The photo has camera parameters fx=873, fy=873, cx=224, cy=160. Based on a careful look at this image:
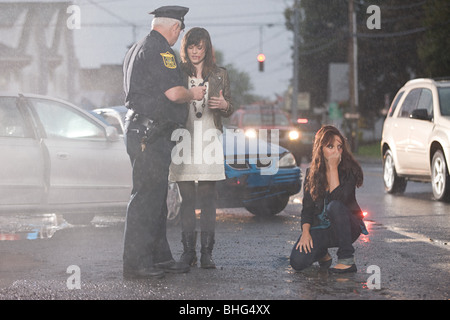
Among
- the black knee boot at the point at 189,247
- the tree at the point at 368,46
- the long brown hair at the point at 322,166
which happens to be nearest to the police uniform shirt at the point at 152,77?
the black knee boot at the point at 189,247

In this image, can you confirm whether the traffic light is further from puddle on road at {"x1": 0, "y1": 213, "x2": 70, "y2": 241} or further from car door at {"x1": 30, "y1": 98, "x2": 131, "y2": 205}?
car door at {"x1": 30, "y1": 98, "x2": 131, "y2": 205}

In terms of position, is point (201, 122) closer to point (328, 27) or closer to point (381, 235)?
point (381, 235)

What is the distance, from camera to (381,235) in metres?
8.73

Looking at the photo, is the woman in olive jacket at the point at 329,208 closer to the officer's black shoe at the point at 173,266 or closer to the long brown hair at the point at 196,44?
the officer's black shoe at the point at 173,266

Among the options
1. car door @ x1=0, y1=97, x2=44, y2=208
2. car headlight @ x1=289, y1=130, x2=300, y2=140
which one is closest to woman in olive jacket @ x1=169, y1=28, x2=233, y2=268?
car door @ x1=0, y1=97, x2=44, y2=208

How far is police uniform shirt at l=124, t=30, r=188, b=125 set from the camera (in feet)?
19.9

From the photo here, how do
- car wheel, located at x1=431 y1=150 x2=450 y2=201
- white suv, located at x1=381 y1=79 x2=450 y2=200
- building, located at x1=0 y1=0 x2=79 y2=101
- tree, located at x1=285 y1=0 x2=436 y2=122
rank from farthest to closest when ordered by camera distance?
tree, located at x1=285 y1=0 x2=436 y2=122 < building, located at x1=0 y1=0 x2=79 y2=101 < white suv, located at x1=381 y1=79 x2=450 y2=200 < car wheel, located at x1=431 y1=150 x2=450 y2=201

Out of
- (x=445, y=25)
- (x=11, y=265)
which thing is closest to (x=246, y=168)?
(x=11, y=265)

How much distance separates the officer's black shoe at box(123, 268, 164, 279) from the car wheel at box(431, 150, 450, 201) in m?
6.98

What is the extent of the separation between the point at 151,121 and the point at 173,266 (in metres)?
1.09

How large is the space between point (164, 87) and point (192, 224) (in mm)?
1158

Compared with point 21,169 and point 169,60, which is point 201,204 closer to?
point 169,60

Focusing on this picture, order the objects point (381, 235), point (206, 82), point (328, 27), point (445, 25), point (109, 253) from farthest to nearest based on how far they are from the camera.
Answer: point (328, 27), point (445, 25), point (381, 235), point (109, 253), point (206, 82)
